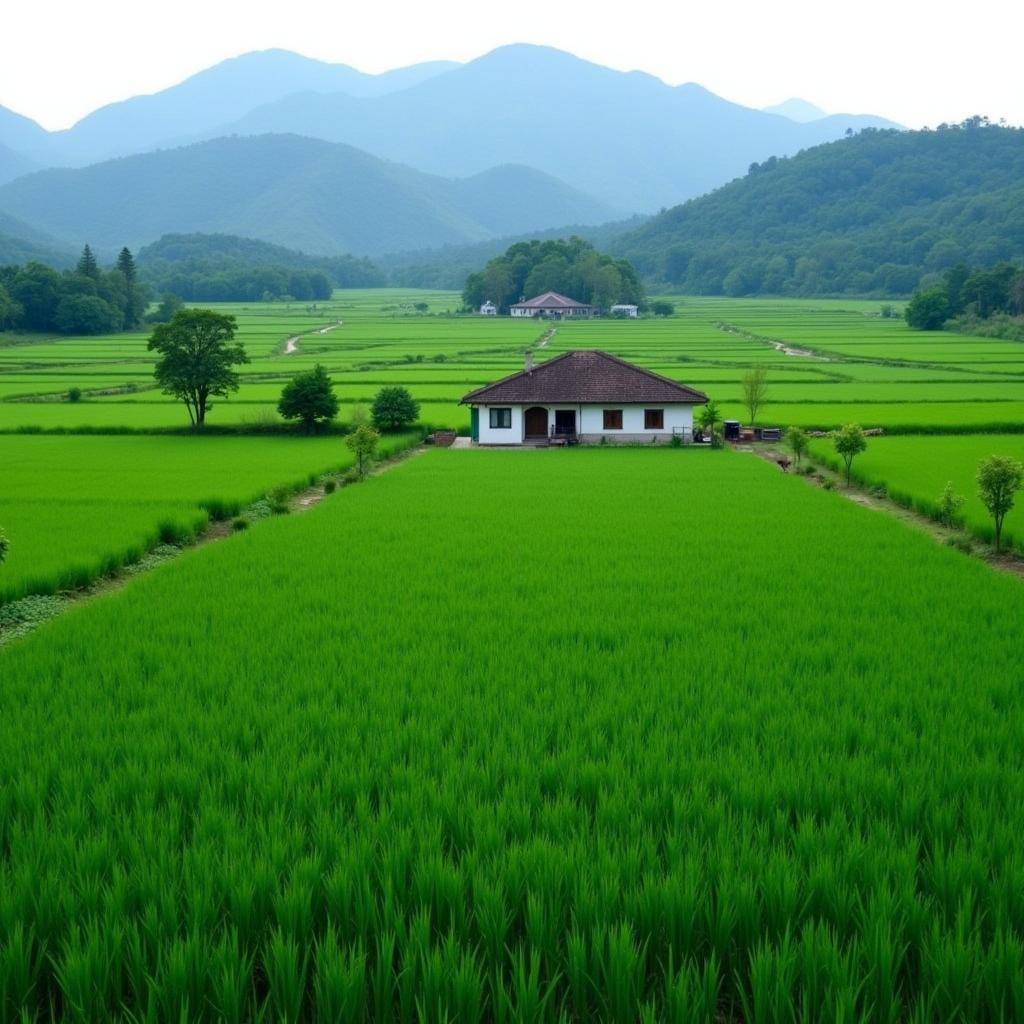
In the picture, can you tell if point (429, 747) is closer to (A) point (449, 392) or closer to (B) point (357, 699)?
(B) point (357, 699)

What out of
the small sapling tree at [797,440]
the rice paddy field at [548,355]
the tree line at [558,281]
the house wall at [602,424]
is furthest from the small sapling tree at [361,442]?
the tree line at [558,281]

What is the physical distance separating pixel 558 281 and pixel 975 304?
55297 mm

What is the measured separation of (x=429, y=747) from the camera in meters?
7.51

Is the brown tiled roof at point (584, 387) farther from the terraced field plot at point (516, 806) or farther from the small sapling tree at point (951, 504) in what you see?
the terraced field plot at point (516, 806)

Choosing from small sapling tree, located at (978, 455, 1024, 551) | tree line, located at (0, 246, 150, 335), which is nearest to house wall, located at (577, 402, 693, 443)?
small sapling tree, located at (978, 455, 1024, 551)

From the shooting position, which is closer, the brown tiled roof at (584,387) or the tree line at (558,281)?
the brown tiled roof at (584,387)

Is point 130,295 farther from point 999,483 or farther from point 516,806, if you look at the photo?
point 516,806

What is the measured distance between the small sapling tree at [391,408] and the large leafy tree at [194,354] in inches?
229

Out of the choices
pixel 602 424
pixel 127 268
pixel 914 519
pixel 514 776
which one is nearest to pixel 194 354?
pixel 602 424

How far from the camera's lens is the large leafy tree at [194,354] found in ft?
121

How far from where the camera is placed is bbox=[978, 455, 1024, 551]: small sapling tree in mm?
16797

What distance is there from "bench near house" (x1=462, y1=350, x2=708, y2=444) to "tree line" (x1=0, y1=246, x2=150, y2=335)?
6346 centimetres

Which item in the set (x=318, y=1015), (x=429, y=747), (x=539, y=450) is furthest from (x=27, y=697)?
(x=539, y=450)

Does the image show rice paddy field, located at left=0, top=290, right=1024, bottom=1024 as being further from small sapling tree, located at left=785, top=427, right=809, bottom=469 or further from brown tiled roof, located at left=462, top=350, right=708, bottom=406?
brown tiled roof, located at left=462, top=350, right=708, bottom=406
